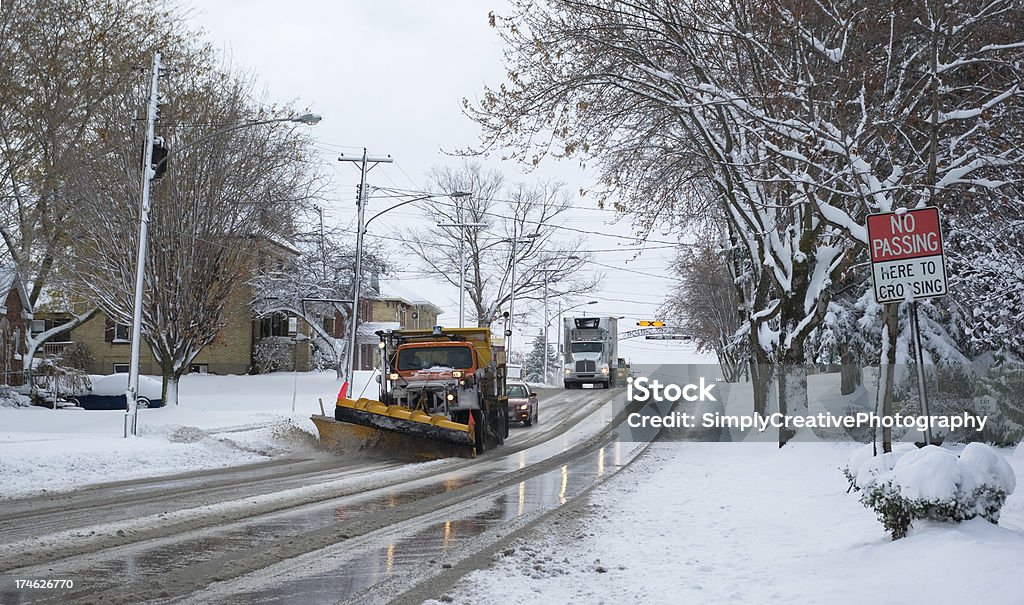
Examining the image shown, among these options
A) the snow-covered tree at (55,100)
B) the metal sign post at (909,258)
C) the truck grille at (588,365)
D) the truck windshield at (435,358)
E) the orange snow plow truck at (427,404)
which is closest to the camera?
the metal sign post at (909,258)

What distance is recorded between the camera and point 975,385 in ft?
59.2

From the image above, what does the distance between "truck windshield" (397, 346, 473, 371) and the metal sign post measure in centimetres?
1275

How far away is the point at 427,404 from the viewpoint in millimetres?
20859

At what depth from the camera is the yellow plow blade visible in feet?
62.4

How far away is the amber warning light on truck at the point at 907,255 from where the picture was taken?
367 inches

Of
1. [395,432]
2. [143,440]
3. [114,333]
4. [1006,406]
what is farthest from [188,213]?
[114,333]

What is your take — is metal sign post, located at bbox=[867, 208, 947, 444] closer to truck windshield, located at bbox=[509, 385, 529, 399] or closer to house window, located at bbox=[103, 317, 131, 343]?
truck windshield, located at bbox=[509, 385, 529, 399]

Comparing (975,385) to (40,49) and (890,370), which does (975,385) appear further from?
(40,49)

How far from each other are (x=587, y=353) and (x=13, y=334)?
29.7 meters

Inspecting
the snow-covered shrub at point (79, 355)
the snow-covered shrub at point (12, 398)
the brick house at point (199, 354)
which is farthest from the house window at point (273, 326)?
the snow-covered shrub at point (12, 398)
